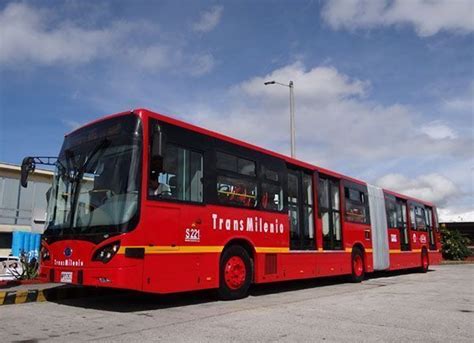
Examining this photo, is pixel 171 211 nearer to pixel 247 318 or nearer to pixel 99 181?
pixel 99 181

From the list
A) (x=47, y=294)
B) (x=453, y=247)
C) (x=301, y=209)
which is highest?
(x=301, y=209)

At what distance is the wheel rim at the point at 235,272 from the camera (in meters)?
9.50

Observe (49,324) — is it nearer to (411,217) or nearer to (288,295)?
(288,295)

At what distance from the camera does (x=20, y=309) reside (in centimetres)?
810

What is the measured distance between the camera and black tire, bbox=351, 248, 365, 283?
14.7 meters

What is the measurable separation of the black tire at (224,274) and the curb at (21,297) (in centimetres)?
345

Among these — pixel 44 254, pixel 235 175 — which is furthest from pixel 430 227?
pixel 44 254

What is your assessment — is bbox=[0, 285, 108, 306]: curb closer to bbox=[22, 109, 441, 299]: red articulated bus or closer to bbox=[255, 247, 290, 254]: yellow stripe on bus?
bbox=[22, 109, 441, 299]: red articulated bus

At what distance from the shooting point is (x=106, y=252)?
757cm

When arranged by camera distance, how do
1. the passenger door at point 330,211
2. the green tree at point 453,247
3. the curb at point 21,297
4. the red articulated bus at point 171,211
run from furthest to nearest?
the green tree at point 453,247
the passenger door at point 330,211
the curb at point 21,297
the red articulated bus at point 171,211

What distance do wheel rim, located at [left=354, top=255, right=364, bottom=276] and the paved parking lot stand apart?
386cm

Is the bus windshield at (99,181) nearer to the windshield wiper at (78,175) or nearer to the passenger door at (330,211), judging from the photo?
the windshield wiper at (78,175)

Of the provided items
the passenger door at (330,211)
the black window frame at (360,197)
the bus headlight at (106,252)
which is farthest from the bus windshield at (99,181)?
the black window frame at (360,197)

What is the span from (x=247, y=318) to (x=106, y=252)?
2427mm
